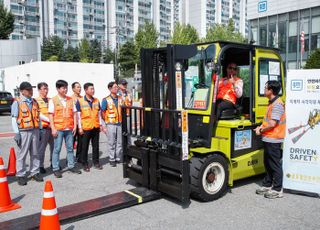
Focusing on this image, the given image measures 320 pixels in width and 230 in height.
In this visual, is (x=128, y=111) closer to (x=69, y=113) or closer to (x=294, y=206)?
(x=69, y=113)

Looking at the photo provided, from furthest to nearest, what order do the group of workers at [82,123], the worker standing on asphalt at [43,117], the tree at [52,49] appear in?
the tree at [52,49] < the worker standing on asphalt at [43,117] < the group of workers at [82,123]

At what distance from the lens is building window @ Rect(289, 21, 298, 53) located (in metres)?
32.1

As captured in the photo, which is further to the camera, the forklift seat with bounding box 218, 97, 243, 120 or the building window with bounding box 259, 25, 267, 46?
the building window with bounding box 259, 25, 267, 46

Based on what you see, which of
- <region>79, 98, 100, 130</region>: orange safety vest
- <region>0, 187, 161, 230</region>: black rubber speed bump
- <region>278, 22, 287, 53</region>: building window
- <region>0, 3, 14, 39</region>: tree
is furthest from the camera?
<region>0, 3, 14, 39</region>: tree

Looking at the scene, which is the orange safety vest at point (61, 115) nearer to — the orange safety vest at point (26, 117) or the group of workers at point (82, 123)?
the group of workers at point (82, 123)

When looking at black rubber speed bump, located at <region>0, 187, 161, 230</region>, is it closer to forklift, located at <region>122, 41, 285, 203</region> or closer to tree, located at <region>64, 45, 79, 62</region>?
forklift, located at <region>122, 41, 285, 203</region>

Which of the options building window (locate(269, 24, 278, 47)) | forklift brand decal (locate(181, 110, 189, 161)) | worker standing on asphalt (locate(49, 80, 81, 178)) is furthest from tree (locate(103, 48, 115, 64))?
forklift brand decal (locate(181, 110, 189, 161))

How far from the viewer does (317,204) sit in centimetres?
496

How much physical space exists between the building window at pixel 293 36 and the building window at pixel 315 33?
6.00ft

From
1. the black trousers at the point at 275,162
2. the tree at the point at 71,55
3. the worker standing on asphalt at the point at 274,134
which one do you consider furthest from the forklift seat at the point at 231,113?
the tree at the point at 71,55

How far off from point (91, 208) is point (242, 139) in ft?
9.01

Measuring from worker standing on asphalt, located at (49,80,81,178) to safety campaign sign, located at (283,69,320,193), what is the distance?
4225mm

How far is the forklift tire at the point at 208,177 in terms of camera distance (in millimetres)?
4836

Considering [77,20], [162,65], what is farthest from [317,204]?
[77,20]
